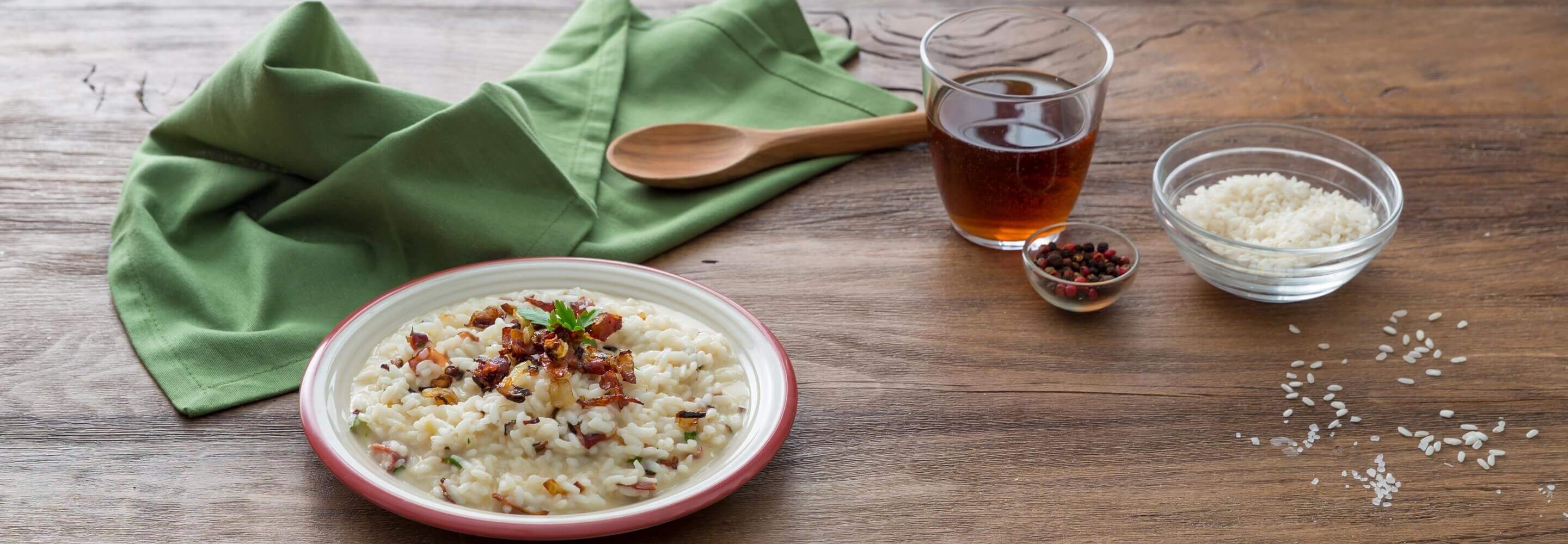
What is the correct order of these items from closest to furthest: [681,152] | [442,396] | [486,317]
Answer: [442,396], [486,317], [681,152]

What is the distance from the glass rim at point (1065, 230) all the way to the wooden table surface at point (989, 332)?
73 mm

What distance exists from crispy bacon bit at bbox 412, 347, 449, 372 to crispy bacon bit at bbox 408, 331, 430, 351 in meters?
0.02

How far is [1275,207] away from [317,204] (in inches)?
60.1

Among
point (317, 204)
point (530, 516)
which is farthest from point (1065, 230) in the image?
point (317, 204)

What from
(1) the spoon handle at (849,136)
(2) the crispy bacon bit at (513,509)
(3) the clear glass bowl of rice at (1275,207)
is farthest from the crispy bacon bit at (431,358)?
(3) the clear glass bowl of rice at (1275,207)

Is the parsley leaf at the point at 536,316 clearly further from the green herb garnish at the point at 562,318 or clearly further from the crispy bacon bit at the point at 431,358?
the crispy bacon bit at the point at 431,358

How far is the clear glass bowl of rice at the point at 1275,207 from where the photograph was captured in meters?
1.77

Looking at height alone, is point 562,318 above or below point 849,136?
above

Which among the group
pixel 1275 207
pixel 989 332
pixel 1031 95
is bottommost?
pixel 989 332

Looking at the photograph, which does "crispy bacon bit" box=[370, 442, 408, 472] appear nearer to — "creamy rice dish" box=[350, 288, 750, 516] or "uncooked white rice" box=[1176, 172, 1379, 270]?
"creamy rice dish" box=[350, 288, 750, 516]

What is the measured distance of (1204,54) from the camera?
102 inches

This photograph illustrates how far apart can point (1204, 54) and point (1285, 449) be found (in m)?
1.25

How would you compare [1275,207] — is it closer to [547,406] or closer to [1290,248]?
[1290,248]

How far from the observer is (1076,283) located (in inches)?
69.7
